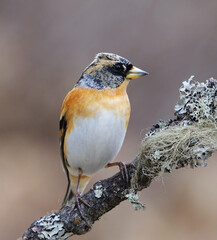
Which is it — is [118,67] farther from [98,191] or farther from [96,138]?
[98,191]

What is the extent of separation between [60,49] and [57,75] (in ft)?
1.07

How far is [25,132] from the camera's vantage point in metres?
5.28

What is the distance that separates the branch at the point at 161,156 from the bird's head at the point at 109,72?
73 centimetres

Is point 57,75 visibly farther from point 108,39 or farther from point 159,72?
point 159,72

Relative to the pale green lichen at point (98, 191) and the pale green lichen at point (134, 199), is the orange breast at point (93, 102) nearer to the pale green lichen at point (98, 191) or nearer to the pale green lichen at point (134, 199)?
the pale green lichen at point (98, 191)

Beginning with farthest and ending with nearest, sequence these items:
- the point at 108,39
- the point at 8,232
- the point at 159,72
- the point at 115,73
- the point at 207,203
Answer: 1. the point at 108,39
2. the point at 159,72
3. the point at 8,232
4. the point at 207,203
5. the point at 115,73

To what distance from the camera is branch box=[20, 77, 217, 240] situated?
Answer: 7.93 feet

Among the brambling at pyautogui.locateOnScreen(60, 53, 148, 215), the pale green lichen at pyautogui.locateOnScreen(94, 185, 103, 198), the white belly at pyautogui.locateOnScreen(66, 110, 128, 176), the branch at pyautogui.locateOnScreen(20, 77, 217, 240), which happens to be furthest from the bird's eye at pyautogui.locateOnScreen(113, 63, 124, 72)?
the pale green lichen at pyautogui.locateOnScreen(94, 185, 103, 198)

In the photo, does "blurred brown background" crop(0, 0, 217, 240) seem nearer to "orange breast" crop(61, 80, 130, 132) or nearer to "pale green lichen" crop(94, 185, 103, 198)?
"orange breast" crop(61, 80, 130, 132)

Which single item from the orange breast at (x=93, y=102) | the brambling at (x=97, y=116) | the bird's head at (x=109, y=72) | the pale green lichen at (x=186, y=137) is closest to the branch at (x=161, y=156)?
the pale green lichen at (x=186, y=137)

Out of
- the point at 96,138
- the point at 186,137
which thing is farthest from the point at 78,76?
the point at 186,137

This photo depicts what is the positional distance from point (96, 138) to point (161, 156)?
31.7 inches

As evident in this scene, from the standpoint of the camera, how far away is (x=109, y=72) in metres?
3.39

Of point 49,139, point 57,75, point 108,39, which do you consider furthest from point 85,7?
point 49,139
